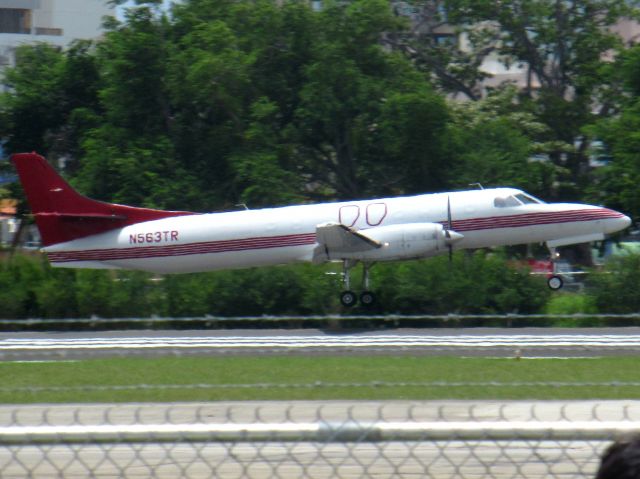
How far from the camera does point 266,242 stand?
1153 inches

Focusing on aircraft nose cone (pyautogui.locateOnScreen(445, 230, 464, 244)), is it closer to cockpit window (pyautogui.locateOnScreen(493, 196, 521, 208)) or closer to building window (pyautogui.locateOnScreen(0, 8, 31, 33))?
cockpit window (pyautogui.locateOnScreen(493, 196, 521, 208))

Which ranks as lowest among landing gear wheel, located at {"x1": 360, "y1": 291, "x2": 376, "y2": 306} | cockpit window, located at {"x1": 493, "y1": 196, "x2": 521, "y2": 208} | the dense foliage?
landing gear wheel, located at {"x1": 360, "y1": 291, "x2": 376, "y2": 306}

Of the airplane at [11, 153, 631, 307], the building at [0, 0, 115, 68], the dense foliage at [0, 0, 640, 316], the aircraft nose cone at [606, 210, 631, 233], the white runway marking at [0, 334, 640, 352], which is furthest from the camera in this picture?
the building at [0, 0, 115, 68]

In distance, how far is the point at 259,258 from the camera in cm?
2962

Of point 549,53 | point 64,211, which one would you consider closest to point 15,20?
point 549,53

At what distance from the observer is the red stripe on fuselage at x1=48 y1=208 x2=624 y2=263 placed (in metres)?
28.2

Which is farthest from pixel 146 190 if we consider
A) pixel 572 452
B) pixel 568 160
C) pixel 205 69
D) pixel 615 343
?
pixel 572 452

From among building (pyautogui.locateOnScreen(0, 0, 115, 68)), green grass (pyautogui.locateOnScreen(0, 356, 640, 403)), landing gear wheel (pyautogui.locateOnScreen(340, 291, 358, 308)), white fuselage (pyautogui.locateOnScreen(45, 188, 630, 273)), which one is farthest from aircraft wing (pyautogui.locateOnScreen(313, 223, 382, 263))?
building (pyautogui.locateOnScreen(0, 0, 115, 68))

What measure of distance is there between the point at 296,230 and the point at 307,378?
1371cm

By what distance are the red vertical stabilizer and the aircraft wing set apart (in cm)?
456

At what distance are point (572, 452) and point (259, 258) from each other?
68.7ft

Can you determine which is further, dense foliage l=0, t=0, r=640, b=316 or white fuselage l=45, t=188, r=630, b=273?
dense foliage l=0, t=0, r=640, b=316

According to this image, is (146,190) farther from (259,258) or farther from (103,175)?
(259,258)

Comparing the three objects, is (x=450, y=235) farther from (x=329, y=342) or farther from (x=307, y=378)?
(x=307, y=378)
